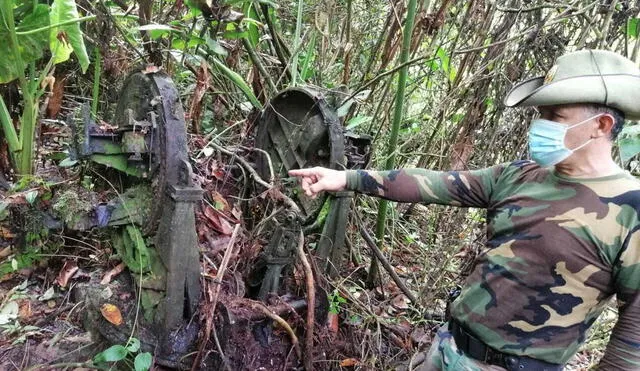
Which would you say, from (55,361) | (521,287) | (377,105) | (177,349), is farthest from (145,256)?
(377,105)

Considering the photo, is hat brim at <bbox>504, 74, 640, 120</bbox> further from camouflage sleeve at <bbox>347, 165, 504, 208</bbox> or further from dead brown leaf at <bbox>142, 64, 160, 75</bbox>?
dead brown leaf at <bbox>142, 64, 160, 75</bbox>

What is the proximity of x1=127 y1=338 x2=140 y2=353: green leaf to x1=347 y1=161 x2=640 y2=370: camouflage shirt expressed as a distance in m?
1.61

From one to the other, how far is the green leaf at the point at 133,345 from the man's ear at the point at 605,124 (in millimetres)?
2301

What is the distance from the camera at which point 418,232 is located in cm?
457

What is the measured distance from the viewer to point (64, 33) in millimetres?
2900

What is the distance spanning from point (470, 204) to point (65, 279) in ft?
8.76

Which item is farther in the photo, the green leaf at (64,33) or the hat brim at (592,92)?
the green leaf at (64,33)

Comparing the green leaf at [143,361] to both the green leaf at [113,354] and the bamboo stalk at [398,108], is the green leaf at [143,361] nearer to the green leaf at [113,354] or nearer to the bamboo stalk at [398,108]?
the green leaf at [113,354]

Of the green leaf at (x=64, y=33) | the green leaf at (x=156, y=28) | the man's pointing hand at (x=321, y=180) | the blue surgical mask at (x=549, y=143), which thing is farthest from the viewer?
the green leaf at (x=156, y=28)

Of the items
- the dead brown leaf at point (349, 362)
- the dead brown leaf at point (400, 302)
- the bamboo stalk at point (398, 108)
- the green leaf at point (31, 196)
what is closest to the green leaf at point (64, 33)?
the green leaf at point (31, 196)

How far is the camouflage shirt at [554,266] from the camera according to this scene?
1549 millimetres

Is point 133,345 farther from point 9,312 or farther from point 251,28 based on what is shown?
point 251,28

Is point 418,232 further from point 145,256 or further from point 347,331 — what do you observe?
point 145,256

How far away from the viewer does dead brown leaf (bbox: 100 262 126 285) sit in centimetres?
287
